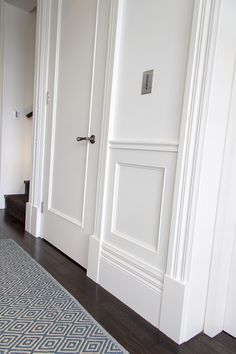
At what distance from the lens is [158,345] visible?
114cm

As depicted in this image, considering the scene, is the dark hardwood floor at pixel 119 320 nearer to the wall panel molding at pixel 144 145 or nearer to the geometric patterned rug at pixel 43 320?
the geometric patterned rug at pixel 43 320

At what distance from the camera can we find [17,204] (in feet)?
9.80

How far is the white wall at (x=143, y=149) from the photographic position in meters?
1.23

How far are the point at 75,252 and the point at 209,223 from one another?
108 cm

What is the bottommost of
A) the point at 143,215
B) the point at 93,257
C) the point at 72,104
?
the point at 93,257

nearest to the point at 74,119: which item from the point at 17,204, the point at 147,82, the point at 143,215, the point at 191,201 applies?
the point at 147,82

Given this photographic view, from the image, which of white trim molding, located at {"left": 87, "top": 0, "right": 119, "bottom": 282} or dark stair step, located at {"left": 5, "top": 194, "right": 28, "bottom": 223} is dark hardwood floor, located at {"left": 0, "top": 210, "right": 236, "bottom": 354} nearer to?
white trim molding, located at {"left": 87, "top": 0, "right": 119, "bottom": 282}

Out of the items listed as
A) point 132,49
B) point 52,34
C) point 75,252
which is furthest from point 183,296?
point 52,34

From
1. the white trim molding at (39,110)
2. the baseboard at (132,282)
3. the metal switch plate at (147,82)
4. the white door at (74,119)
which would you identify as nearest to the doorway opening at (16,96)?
the white trim molding at (39,110)

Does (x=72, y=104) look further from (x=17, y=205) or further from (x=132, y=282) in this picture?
(x=17, y=205)

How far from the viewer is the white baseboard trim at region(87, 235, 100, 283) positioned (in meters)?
1.66

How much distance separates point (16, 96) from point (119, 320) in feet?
9.80

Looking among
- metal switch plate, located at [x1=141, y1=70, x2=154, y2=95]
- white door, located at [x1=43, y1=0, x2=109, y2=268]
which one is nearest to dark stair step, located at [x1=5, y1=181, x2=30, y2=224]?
white door, located at [x1=43, y1=0, x2=109, y2=268]

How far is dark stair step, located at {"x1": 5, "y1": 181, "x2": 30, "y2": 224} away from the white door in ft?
2.14
